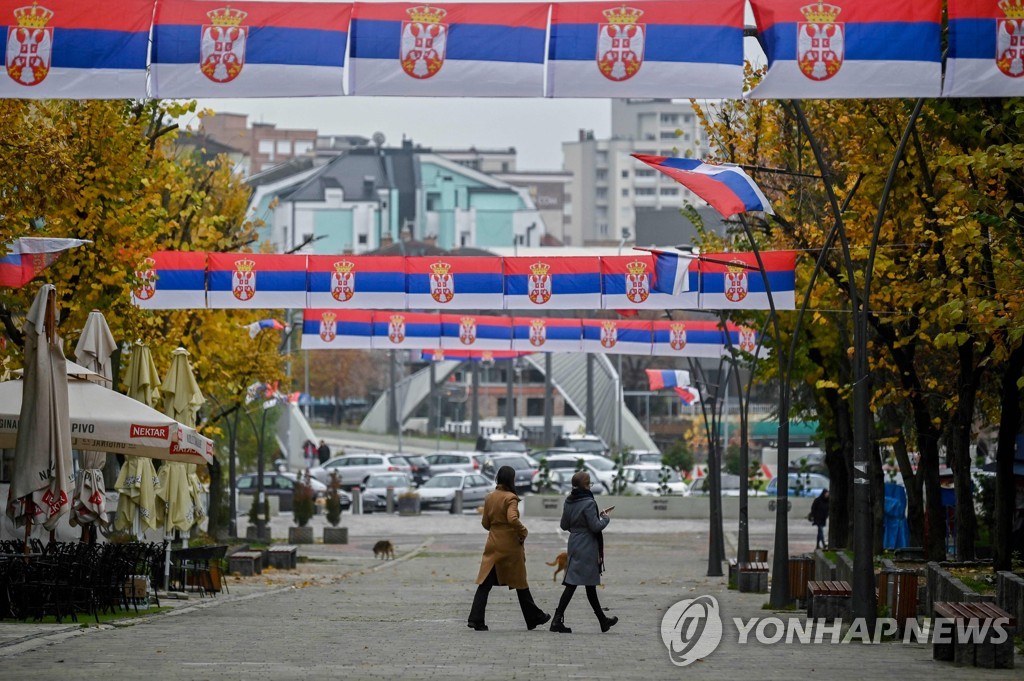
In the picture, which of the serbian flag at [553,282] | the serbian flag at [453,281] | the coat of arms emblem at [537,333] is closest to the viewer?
the serbian flag at [453,281]

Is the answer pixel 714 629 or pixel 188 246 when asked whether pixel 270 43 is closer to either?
pixel 714 629

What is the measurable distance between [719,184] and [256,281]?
11.4m

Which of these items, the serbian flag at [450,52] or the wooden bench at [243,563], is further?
the wooden bench at [243,563]

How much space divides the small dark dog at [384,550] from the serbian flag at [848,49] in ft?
75.5

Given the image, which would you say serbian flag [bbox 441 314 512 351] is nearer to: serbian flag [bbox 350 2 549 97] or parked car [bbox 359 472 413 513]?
parked car [bbox 359 472 413 513]

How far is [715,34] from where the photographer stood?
1382cm

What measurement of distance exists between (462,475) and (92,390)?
3855cm

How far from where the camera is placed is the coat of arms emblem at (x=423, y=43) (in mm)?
13773

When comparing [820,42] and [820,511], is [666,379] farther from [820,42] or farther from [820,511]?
[820,42]

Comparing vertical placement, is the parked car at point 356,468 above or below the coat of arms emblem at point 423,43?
A: below

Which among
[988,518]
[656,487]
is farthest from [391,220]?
[988,518]

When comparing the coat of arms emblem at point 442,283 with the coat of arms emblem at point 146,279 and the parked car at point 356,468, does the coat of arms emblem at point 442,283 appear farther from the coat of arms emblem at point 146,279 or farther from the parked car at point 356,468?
the parked car at point 356,468

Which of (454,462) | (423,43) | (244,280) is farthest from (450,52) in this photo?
(454,462)

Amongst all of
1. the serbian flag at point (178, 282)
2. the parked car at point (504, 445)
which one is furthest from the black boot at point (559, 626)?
the parked car at point (504, 445)
